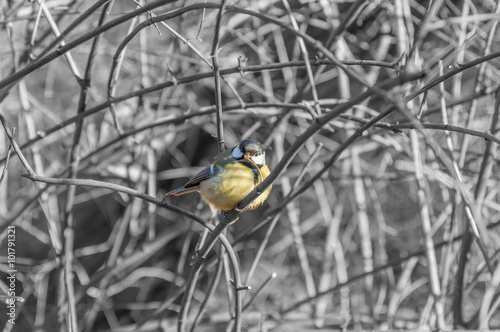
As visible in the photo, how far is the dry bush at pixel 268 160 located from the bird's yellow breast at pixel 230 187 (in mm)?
133

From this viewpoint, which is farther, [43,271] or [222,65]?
[222,65]

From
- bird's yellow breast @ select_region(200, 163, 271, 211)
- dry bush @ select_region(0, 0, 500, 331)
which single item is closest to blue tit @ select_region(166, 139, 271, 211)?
bird's yellow breast @ select_region(200, 163, 271, 211)

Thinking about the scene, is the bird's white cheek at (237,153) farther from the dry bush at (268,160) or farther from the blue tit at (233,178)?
the dry bush at (268,160)

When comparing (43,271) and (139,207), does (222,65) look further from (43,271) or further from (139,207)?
(43,271)

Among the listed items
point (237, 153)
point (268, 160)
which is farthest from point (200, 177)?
point (268, 160)

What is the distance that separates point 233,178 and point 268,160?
2.20 meters

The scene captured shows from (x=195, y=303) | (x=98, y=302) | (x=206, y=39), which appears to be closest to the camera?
(x=98, y=302)

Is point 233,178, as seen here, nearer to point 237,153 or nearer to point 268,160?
point 237,153

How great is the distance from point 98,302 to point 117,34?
2.60m

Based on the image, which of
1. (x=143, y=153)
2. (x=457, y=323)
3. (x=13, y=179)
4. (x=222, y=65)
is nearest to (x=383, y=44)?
(x=222, y=65)

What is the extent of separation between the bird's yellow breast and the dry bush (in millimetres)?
133

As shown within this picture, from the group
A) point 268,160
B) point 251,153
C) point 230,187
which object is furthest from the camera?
point 268,160

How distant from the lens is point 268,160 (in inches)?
161

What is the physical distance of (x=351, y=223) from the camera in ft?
13.5
